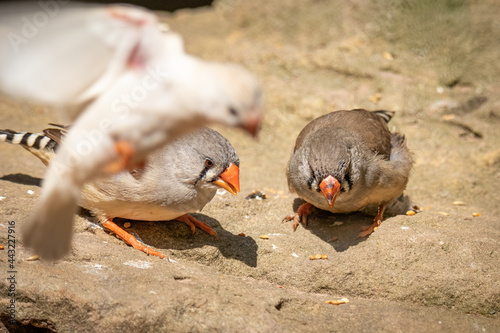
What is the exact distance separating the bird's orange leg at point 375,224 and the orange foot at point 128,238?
1833 mm

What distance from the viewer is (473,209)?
548 centimetres

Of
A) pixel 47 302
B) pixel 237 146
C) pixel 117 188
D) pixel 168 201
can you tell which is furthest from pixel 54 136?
pixel 237 146

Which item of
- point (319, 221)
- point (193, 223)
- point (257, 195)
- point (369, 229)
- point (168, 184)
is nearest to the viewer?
point (168, 184)

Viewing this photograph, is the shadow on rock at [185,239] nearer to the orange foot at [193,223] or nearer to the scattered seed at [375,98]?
the orange foot at [193,223]

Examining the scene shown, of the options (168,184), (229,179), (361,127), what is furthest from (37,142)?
(361,127)

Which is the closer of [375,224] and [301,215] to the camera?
[375,224]

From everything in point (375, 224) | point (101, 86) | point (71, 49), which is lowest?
point (375, 224)

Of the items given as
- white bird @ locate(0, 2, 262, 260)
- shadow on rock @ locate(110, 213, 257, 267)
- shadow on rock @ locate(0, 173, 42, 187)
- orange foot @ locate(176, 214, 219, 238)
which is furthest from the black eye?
shadow on rock @ locate(0, 173, 42, 187)

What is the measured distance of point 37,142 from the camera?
4445mm

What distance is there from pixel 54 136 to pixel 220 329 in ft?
7.20

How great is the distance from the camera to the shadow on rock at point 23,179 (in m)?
4.86

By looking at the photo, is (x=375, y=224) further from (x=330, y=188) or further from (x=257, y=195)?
(x=257, y=195)

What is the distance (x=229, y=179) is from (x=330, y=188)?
889mm

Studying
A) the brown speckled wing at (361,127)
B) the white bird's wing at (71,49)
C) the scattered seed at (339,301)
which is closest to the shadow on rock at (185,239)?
the scattered seed at (339,301)
